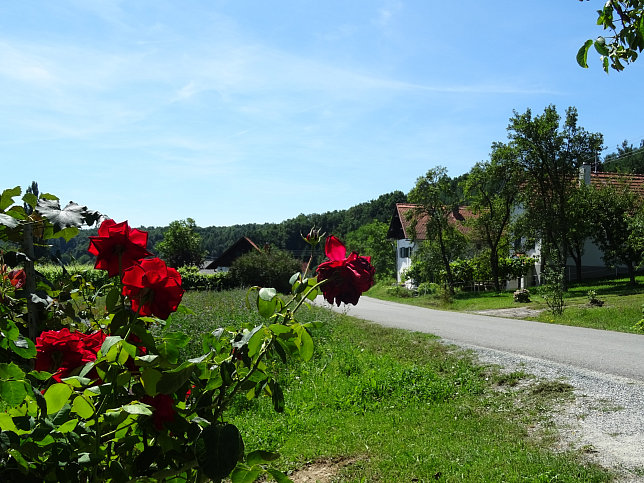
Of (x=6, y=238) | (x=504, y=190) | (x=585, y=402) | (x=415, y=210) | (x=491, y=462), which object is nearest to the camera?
(x=6, y=238)

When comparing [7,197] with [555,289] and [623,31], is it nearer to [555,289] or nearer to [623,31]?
[623,31]

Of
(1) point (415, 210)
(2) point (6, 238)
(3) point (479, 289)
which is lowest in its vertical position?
(3) point (479, 289)

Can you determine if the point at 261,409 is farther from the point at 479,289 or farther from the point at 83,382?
the point at 479,289

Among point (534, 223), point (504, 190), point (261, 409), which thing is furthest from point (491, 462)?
point (504, 190)

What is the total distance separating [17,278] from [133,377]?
0.90 m

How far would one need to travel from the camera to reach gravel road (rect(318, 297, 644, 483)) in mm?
4414

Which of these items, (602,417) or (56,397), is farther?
(602,417)

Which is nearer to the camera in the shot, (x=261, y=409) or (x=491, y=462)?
(x=491, y=462)

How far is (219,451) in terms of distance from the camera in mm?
1310

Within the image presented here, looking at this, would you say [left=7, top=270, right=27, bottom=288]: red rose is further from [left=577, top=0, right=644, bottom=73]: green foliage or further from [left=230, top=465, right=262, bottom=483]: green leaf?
[left=577, top=0, right=644, bottom=73]: green foliage

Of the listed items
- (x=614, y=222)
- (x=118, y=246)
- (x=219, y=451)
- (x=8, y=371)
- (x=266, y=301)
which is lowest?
(x=219, y=451)

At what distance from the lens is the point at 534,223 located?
25547 mm

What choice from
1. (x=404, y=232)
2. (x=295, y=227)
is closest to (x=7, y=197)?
(x=404, y=232)

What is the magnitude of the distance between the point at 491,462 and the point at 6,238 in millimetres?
3546
